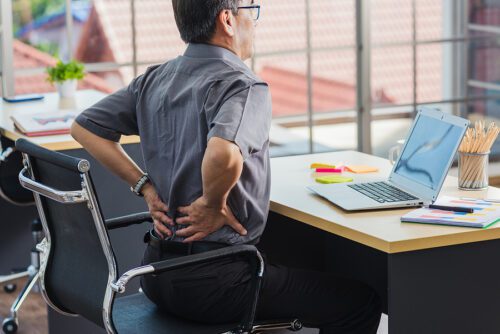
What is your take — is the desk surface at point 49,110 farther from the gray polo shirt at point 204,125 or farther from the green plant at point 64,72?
the gray polo shirt at point 204,125

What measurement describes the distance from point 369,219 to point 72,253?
0.77m

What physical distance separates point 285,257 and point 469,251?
934 mm

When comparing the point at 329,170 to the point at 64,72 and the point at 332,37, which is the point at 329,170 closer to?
the point at 64,72

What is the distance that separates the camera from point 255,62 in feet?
19.6

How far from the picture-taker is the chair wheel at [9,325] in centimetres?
407

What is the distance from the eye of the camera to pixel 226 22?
8.64 ft

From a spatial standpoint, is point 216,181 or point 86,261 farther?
point 86,261

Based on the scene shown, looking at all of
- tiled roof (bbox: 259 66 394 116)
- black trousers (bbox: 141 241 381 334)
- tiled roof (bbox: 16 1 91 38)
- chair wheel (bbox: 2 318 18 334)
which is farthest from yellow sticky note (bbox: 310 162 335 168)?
tiled roof (bbox: 259 66 394 116)

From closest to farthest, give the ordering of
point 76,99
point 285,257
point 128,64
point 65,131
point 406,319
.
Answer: point 406,319, point 285,257, point 65,131, point 76,99, point 128,64

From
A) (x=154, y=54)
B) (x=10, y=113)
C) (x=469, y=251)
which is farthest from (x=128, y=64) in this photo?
(x=469, y=251)

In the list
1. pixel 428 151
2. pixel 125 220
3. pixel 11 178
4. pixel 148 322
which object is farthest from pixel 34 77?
pixel 428 151

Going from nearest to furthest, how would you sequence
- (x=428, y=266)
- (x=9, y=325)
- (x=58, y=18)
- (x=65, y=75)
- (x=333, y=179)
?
(x=428, y=266) < (x=333, y=179) < (x=9, y=325) < (x=65, y=75) < (x=58, y=18)

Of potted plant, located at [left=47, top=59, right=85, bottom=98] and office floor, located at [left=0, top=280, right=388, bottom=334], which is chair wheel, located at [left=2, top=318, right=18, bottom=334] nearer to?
office floor, located at [left=0, top=280, right=388, bottom=334]

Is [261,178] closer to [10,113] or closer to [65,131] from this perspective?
[65,131]
